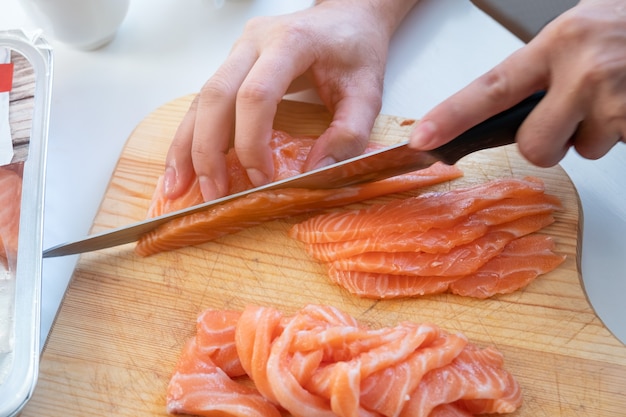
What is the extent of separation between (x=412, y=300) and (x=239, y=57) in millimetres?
1321

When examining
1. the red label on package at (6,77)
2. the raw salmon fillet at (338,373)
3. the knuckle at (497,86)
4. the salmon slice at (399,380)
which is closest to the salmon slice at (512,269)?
the raw salmon fillet at (338,373)

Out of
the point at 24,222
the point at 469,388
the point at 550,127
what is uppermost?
the point at 550,127

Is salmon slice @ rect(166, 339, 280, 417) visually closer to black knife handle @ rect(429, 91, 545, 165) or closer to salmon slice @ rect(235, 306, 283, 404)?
salmon slice @ rect(235, 306, 283, 404)

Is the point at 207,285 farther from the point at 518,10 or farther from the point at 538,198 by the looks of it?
the point at 518,10

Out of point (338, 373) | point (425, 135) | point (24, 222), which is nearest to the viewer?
point (338, 373)

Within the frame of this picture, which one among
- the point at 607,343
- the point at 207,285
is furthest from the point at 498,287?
the point at 207,285

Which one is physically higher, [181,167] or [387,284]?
[181,167]

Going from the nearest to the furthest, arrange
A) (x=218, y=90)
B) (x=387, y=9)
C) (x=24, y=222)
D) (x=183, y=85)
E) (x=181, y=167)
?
(x=24, y=222)
(x=218, y=90)
(x=181, y=167)
(x=387, y=9)
(x=183, y=85)

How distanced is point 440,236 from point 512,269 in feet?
1.08

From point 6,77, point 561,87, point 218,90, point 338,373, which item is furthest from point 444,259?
point 6,77

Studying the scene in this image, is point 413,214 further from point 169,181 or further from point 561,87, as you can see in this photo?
point 169,181

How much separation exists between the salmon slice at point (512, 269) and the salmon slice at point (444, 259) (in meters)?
0.04

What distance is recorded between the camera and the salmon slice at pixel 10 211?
2430 mm

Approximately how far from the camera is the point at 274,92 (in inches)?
99.7
